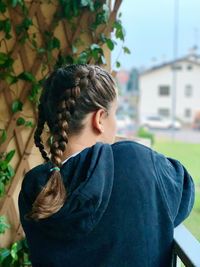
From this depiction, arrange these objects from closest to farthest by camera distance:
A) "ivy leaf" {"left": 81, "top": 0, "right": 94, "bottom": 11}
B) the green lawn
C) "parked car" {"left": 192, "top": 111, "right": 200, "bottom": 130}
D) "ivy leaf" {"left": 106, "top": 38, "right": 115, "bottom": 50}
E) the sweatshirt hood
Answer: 1. the sweatshirt hood
2. the green lawn
3. "parked car" {"left": 192, "top": 111, "right": 200, "bottom": 130}
4. "ivy leaf" {"left": 81, "top": 0, "right": 94, "bottom": 11}
5. "ivy leaf" {"left": 106, "top": 38, "right": 115, "bottom": 50}

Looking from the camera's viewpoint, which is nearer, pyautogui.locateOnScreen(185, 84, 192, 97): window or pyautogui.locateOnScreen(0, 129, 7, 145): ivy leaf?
pyautogui.locateOnScreen(185, 84, 192, 97): window

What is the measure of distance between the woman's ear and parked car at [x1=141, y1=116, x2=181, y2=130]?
68 cm

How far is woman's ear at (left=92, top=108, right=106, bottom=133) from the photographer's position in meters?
0.84

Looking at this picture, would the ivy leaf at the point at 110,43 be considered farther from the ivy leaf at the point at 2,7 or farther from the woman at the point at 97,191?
the woman at the point at 97,191

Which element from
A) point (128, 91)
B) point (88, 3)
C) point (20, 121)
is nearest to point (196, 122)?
point (128, 91)

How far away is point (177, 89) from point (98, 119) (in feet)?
2.41

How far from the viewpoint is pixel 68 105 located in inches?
32.5

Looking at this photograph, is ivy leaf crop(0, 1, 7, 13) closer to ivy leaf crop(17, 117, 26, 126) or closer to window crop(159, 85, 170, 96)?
ivy leaf crop(17, 117, 26, 126)

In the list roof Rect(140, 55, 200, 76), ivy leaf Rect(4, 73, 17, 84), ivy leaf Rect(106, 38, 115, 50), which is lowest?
A: ivy leaf Rect(4, 73, 17, 84)

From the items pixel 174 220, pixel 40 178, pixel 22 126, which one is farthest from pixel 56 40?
pixel 174 220

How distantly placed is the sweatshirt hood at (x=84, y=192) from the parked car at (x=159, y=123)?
0.75m

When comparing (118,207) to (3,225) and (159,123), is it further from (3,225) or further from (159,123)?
(3,225)

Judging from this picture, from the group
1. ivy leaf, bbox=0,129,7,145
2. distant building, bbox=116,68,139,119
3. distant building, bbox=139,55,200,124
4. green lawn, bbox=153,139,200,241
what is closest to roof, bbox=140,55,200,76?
distant building, bbox=139,55,200,124

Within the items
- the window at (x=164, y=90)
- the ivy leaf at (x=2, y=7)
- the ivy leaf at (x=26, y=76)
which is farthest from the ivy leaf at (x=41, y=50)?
the window at (x=164, y=90)
